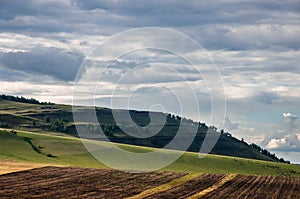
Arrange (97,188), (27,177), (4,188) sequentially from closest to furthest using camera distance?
(4,188), (97,188), (27,177)

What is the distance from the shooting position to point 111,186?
68.9 metres

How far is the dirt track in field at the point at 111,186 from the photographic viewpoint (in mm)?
60000

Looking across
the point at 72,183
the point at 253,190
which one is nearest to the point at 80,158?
the point at 72,183

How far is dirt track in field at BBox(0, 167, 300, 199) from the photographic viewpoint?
60.0 metres

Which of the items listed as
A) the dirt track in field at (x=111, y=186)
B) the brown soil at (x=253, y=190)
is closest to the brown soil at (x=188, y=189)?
the dirt track in field at (x=111, y=186)

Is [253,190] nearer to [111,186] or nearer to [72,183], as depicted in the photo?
[111,186]

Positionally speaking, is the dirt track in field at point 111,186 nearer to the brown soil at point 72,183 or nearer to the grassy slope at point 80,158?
the brown soil at point 72,183

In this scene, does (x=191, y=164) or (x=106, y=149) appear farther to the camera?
(x=106, y=149)

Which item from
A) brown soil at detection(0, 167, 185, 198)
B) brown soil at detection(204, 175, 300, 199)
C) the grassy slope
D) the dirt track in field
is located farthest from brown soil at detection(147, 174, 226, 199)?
the grassy slope

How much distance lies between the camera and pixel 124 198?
57.2 meters

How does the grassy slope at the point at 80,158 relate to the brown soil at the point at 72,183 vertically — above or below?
above

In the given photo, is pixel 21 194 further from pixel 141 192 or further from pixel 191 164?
pixel 191 164

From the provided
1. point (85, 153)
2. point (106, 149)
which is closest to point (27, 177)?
point (85, 153)

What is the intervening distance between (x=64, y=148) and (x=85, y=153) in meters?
6.72
